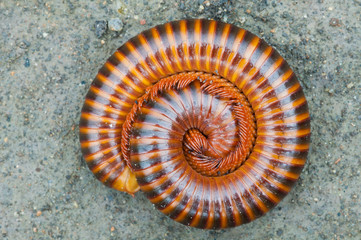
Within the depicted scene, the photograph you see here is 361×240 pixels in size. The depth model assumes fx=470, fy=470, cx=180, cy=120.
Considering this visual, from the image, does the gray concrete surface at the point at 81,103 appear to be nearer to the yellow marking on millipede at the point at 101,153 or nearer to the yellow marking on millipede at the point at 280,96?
the yellow marking on millipede at the point at 101,153

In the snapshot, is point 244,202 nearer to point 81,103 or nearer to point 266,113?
point 266,113

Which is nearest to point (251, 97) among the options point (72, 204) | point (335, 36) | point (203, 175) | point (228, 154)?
point (228, 154)

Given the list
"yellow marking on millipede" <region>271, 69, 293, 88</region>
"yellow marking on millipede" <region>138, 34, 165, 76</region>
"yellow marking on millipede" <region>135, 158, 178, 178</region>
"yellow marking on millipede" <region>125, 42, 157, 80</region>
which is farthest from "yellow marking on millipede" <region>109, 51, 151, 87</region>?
→ "yellow marking on millipede" <region>271, 69, 293, 88</region>

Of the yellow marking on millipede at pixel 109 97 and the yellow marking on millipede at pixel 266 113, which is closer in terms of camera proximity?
the yellow marking on millipede at pixel 266 113

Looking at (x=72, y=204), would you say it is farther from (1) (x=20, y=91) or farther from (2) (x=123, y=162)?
(1) (x=20, y=91)

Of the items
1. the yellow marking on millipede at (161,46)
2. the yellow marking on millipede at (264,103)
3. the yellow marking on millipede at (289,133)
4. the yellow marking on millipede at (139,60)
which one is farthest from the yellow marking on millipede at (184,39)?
the yellow marking on millipede at (289,133)

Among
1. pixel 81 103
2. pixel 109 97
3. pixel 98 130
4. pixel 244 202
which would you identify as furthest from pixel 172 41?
pixel 244 202
